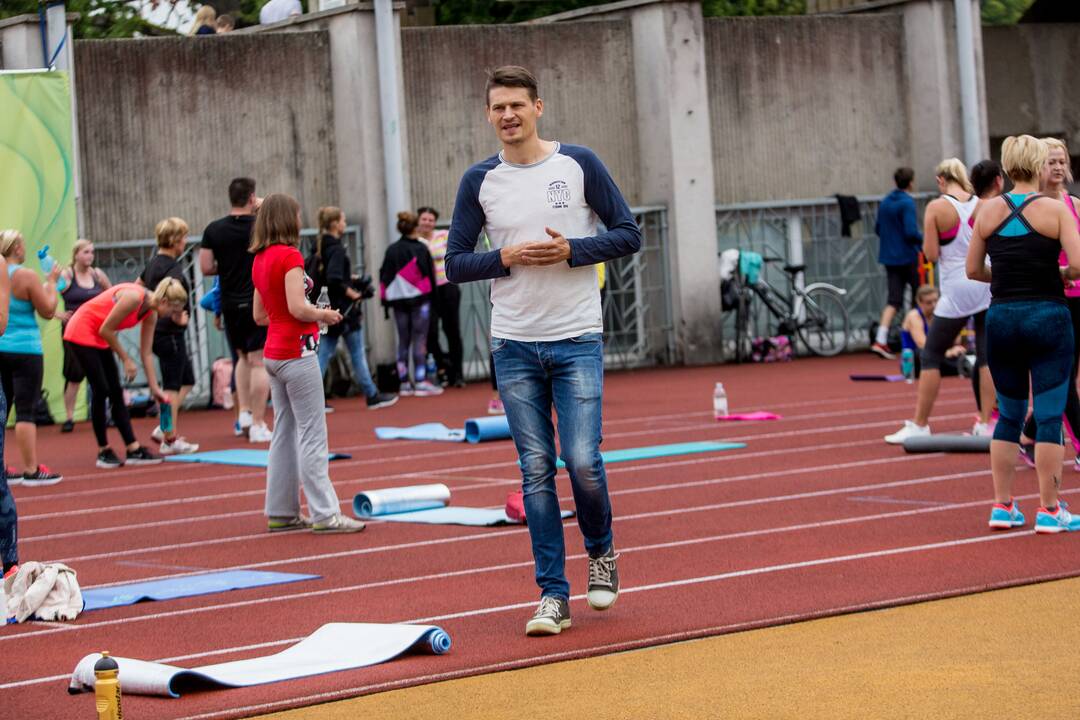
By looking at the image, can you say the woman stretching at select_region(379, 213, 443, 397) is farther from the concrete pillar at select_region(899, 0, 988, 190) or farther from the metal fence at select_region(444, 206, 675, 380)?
the concrete pillar at select_region(899, 0, 988, 190)

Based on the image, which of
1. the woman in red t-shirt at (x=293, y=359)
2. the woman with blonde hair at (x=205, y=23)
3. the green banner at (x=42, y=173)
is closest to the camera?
the woman in red t-shirt at (x=293, y=359)

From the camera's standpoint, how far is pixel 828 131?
2630 centimetres

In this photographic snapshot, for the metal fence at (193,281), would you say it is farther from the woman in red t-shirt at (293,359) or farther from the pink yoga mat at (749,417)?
the woman in red t-shirt at (293,359)

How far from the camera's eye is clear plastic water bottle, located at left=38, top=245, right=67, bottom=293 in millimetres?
18772

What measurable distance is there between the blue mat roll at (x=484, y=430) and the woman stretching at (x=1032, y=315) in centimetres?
669

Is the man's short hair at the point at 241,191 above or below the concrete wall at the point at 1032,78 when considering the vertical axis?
below

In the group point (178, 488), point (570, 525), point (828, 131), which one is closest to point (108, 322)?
point (178, 488)

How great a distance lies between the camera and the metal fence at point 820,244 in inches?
1008

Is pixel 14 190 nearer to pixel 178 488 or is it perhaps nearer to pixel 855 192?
pixel 178 488

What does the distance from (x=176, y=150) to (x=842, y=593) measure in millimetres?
16317

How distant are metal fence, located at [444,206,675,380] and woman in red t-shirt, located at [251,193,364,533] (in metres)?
13.9

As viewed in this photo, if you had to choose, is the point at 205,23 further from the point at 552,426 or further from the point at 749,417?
the point at 552,426

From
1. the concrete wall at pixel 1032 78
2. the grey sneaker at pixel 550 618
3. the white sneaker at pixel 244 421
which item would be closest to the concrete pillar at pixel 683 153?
the concrete wall at pixel 1032 78

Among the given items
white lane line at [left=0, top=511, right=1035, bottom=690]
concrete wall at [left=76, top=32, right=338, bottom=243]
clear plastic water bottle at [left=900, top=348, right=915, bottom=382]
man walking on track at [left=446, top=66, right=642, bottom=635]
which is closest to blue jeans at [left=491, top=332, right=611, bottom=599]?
man walking on track at [left=446, top=66, right=642, bottom=635]
